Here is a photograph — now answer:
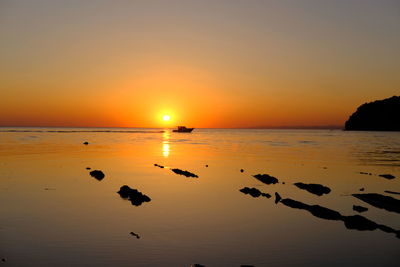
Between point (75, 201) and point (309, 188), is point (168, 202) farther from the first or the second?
point (309, 188)

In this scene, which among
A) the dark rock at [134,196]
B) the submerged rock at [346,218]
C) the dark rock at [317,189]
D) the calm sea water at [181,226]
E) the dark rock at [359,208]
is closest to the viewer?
the calm sea water at [181,226]

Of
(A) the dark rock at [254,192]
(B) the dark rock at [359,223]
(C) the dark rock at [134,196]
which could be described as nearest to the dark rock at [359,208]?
(B) the dark rock at [359,223]

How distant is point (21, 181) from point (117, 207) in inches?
583

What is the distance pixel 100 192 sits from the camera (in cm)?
2777

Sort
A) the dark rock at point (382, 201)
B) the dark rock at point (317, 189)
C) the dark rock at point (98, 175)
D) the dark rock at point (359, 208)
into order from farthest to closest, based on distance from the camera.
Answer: the dark rock at point (98, 175) < the dark rock at point (317, 189) < the dark rock at point (382, 201) < the dark rock at point (359, 208)

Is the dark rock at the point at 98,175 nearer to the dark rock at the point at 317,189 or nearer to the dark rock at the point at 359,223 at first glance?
the dark rock at the point at 317,189

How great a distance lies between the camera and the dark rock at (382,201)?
2251 centimetres

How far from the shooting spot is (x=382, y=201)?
23.9 metres

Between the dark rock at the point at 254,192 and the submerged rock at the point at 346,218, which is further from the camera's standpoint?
the dark rock at the point at 254,192

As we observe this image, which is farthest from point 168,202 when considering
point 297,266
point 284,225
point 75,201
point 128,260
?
point 297,266

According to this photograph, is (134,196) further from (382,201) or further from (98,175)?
(382,201)

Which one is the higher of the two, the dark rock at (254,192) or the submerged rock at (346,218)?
the submerged rock at (346,218)

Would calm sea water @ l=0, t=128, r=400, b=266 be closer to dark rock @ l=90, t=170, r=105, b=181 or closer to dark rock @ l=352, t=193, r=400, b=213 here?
dark rock @ l=352, t=193, r=400, b=213

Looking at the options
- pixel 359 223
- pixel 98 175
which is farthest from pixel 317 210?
pixel 98 175
